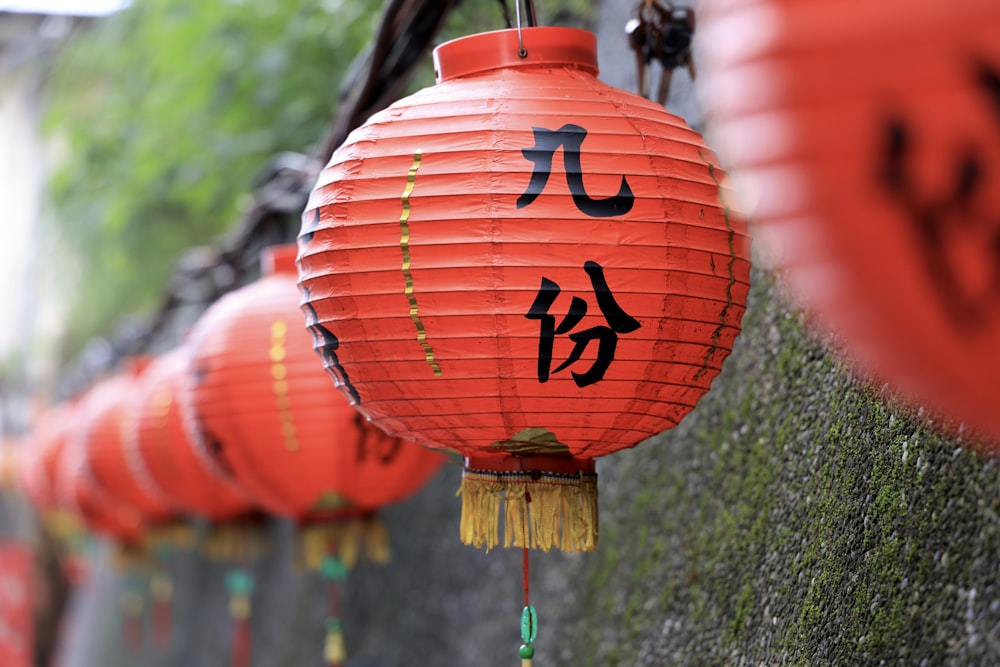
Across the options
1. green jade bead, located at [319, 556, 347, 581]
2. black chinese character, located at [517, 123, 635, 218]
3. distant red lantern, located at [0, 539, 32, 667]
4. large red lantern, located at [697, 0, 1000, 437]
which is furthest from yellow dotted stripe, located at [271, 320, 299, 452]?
distant red lantern, located at [0, 539, 32, 667]

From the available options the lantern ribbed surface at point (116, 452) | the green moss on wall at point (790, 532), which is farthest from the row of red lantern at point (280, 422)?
the lantern ribbed surface at point (116, 452)

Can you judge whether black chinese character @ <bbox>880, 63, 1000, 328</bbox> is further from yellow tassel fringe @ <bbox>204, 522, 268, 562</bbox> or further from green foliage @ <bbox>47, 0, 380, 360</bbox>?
green foliage @ <bbox>47, 0, 380, 360</bbox>

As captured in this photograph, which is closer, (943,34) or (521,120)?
(943,34)

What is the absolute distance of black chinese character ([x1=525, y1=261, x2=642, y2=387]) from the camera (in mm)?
1923

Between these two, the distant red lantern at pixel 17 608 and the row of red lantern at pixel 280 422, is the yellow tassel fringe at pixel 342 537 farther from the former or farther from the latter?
the distant red lantern at pixel 17 608

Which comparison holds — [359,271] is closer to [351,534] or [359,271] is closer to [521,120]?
[521,120]

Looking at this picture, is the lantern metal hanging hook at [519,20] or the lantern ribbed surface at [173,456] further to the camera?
the lantern ribbed surface at [173,456]

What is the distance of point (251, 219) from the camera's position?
531 cm

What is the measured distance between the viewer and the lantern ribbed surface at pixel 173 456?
4.94m

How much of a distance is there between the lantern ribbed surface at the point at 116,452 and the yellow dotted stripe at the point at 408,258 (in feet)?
14.7

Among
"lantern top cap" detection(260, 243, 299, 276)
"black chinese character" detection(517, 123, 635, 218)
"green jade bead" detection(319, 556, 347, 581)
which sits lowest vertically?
"green jade bead" detection(319, 556, 347, 581)

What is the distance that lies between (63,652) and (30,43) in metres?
6.81

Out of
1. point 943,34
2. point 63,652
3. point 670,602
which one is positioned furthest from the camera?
point 63,652

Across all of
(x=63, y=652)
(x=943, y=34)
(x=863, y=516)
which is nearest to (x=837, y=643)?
(x=863, y=516)
